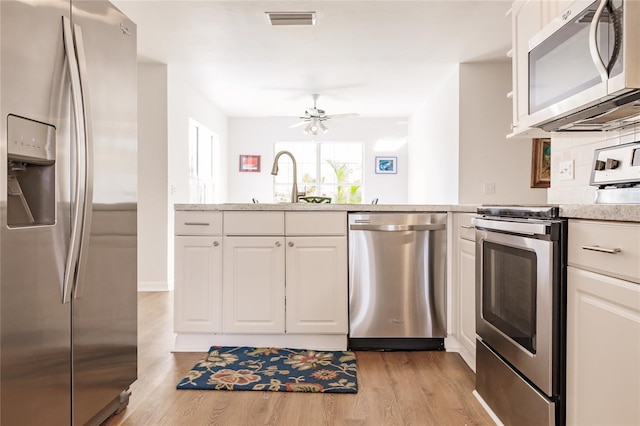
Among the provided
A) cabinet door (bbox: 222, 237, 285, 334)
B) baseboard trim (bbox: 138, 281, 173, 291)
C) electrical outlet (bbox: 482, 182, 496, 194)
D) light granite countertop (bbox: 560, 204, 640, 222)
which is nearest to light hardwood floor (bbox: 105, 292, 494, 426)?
cabinet door (bbox: 222, 237, 285, 334)

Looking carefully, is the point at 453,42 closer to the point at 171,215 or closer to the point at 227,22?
the point at 227,22

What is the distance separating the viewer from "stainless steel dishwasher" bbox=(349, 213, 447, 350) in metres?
2.81

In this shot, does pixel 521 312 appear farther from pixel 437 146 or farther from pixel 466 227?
pixel 437 146

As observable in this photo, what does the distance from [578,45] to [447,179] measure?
3.68 m

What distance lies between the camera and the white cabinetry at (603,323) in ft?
3.73

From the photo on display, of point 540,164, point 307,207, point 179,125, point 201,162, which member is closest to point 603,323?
point 307,207

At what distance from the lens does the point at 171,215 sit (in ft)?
16.7

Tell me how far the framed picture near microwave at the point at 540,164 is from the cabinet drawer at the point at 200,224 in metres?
3.61

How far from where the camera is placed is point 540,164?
15.8 feet

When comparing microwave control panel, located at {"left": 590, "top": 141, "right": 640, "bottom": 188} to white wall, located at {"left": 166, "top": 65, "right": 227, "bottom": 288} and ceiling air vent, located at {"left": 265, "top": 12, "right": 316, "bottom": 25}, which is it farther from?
white wall, located at {"left": 166, "top": 65, "right": 227, "bottom": 288}

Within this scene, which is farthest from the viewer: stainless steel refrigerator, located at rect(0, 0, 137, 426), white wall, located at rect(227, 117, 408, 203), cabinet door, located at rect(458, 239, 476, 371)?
white wall, located at rect(227, 117, 408, 203)

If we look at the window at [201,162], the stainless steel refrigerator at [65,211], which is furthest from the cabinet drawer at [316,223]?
the window at [201,162]

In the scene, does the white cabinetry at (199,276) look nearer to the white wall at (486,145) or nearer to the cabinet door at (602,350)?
the cabinet door at (602,350)

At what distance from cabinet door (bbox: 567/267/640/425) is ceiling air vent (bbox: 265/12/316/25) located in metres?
2.94
